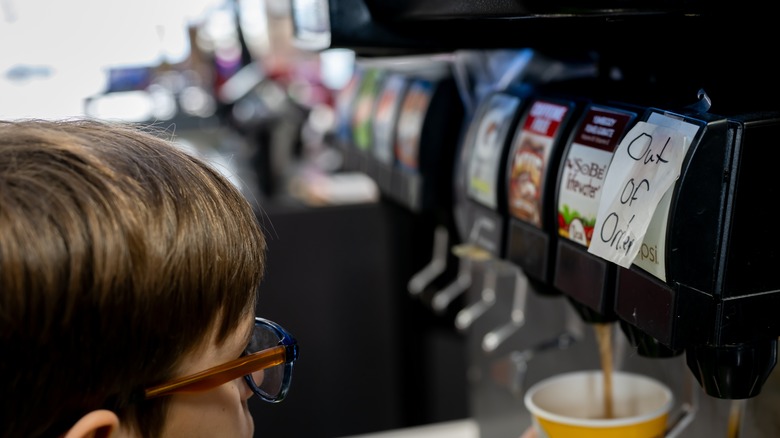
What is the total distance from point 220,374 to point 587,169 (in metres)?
0.39

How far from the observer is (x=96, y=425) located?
736mm

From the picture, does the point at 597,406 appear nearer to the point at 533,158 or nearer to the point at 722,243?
the point at 533,158

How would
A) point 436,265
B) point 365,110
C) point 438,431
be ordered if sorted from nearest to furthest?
point 365,110
point 436,265
point 438,431

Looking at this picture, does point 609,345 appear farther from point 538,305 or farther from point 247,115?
point 247,115

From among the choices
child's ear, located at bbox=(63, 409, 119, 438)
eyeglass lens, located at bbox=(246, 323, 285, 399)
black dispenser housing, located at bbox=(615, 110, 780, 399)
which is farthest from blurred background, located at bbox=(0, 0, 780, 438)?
child's ear, located at bbox=(63, 409, 119, 438)

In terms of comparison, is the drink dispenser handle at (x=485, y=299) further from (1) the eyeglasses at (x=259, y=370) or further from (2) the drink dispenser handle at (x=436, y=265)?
(1) the eyeglasses at (x=259, y=370)

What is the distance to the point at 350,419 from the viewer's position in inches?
103

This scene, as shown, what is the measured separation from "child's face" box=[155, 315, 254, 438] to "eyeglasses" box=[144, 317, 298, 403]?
14 mm

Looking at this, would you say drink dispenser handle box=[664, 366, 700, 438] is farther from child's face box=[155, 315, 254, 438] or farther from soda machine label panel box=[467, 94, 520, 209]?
child's face box=[155, 315, 254, 438]

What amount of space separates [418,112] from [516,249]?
1.57 feet

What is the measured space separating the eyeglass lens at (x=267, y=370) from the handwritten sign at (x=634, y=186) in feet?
1.14

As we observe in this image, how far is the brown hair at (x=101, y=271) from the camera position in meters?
0.69

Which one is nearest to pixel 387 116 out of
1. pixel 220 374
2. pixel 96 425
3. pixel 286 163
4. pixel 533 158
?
pixel 533 158

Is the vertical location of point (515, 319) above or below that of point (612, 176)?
below
